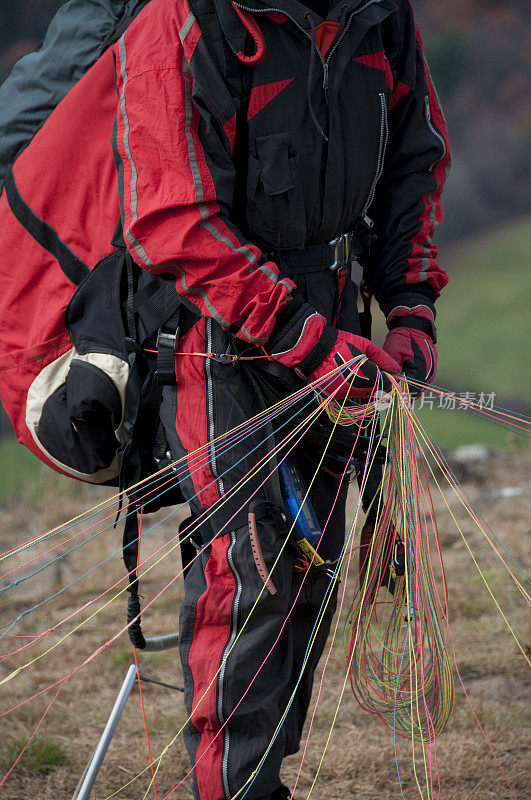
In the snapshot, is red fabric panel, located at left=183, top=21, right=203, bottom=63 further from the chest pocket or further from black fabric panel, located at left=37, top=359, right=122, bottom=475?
black fabric panel, located at left=37, top=359, right=122, bottom=475

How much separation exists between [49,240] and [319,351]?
1.76 ft

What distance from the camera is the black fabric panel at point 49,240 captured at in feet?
4.84

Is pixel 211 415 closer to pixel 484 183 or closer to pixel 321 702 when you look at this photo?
pixel 321 702

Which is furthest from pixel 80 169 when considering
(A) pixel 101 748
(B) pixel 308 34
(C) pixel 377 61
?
(A) pixel 101 748

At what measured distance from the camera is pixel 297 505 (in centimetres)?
145

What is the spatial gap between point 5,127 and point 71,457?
630mm

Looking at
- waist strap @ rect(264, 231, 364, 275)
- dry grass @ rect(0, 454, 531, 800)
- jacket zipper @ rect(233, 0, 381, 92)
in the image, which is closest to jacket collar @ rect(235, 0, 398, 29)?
jacket zipper @ rect(233, 0, 381, 92)

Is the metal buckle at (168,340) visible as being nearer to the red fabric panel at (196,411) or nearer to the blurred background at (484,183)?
the red fabric panel at (196,411)

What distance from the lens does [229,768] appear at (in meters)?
1.40

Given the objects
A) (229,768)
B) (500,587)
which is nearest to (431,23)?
(500,587)

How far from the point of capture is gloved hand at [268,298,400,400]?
4.45 ft

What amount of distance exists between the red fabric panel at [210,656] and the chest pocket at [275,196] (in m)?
0.52

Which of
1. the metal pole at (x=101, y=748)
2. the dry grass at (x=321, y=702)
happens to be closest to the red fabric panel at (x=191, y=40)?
the metal pole at (x=101, y=748)

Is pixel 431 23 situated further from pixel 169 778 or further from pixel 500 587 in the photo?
pixel 169 778
